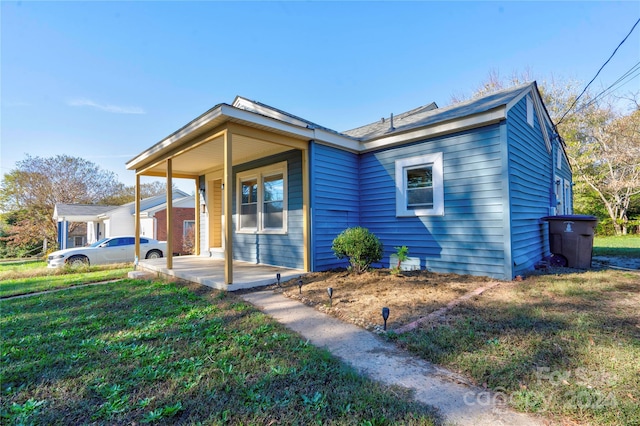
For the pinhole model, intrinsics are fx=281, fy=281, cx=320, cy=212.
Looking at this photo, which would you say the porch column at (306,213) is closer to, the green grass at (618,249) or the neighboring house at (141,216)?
A: the green grass at (618,249)

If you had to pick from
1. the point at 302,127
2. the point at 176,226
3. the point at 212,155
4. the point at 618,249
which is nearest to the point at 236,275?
the point at 302,127

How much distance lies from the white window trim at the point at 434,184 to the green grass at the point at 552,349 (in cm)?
216

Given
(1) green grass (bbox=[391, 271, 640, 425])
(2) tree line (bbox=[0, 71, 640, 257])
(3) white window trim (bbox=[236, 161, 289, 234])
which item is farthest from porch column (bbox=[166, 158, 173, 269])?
(2) tree line (bbox=[0, 71, 640, 257])

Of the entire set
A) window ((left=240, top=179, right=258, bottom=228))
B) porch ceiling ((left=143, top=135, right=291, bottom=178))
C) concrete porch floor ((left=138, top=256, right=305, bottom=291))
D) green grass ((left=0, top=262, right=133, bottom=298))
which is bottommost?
green grass ((left=0, top=262, right=133, bottom=298))

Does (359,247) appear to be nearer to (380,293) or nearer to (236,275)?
(380,293)

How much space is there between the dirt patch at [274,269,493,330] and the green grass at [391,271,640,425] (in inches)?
15.8

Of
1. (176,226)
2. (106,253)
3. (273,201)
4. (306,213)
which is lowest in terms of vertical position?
(106,253)

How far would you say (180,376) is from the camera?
221 cm

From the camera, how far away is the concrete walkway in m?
1.73

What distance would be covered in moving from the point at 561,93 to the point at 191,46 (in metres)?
23.3

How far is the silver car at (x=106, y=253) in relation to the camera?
1040cm

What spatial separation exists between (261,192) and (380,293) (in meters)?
4.58

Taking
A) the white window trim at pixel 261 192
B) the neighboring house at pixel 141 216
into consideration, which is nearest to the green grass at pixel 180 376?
the white window trim at pixel 261 192

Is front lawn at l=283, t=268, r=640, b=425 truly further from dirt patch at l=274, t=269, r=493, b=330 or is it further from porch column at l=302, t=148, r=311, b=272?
porch column at l=302, t=148, r=311, b=272
